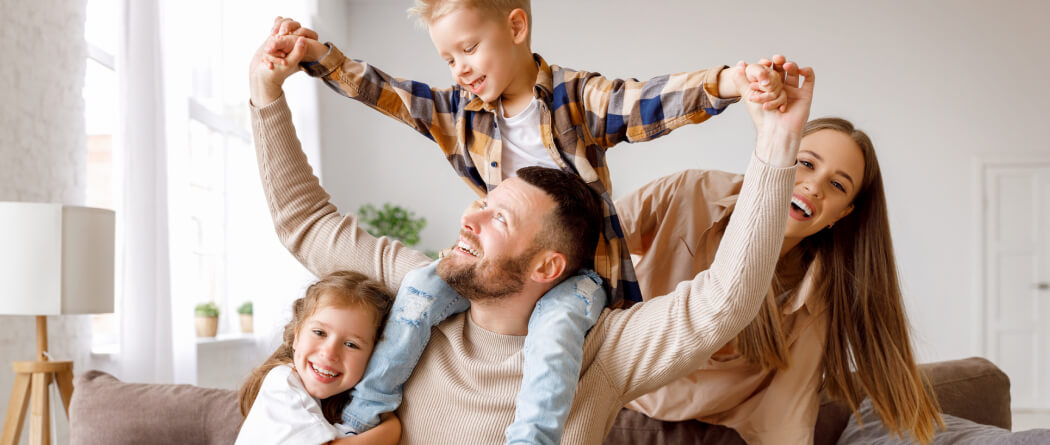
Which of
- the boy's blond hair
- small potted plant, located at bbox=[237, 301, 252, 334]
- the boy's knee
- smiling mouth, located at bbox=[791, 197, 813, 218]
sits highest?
the boy's blond hair

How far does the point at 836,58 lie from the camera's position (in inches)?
269

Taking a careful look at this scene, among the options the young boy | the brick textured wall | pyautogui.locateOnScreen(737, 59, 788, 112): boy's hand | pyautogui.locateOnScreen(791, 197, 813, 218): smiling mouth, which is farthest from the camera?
the brick textured wall

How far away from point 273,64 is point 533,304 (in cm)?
72

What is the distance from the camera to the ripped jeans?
142 centimetres

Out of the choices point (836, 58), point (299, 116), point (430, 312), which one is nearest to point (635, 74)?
point (836, 58)

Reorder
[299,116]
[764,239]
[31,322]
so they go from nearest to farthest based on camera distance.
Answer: [764,239] → [31,322] → [299,116]

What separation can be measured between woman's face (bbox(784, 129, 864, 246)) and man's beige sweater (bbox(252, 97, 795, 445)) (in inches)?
18.5

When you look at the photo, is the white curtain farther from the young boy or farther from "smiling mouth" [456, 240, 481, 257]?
"smiling mouth" [456, 240, 481, 257]

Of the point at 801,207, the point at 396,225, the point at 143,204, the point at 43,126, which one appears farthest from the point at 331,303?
the point at 396,225

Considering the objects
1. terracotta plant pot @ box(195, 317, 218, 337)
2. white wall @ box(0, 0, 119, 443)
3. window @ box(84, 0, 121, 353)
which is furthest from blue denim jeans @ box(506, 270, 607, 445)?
terracotta plant pot @ box(195, 317, 218, 337)

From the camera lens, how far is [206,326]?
15.9ft

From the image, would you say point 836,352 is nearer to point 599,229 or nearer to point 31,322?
point 599,229

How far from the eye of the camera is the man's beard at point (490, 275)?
1575 millimetres

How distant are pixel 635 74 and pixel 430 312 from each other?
18.4ft
